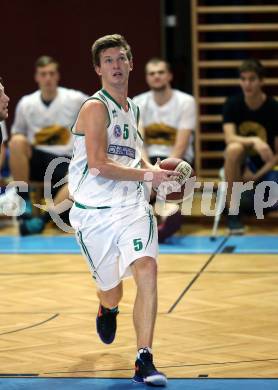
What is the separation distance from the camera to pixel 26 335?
5.53 m

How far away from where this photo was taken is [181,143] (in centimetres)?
910

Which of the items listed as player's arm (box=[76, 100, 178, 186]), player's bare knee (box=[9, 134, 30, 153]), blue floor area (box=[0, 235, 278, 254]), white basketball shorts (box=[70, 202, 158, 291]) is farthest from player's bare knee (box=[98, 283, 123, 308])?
player's bare knee (box=[9, 134, 30, 153])

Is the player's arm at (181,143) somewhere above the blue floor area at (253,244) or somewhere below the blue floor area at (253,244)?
above

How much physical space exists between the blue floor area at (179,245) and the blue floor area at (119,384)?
382cm

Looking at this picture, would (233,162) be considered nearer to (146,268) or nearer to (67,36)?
(67,36)

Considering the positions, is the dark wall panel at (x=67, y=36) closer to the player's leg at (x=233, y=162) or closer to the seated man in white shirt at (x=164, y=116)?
the seated man in white shirt at (x=164, y=116)

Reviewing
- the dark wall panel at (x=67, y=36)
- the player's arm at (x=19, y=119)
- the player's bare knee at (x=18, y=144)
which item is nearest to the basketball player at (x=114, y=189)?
the player's bare knee at (x=18, y=144)

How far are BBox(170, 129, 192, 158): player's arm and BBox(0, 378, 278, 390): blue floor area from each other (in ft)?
15.1

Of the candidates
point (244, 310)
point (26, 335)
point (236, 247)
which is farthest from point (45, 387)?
point (236, 247)

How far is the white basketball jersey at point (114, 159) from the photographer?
485 centimetres

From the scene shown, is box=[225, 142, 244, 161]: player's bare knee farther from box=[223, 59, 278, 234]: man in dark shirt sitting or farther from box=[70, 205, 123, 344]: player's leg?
box=[70, 205, 123, 344]: player's leg

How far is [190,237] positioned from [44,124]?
1.81 metres

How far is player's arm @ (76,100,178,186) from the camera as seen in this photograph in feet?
15.4

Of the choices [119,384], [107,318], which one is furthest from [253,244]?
[119,384]
